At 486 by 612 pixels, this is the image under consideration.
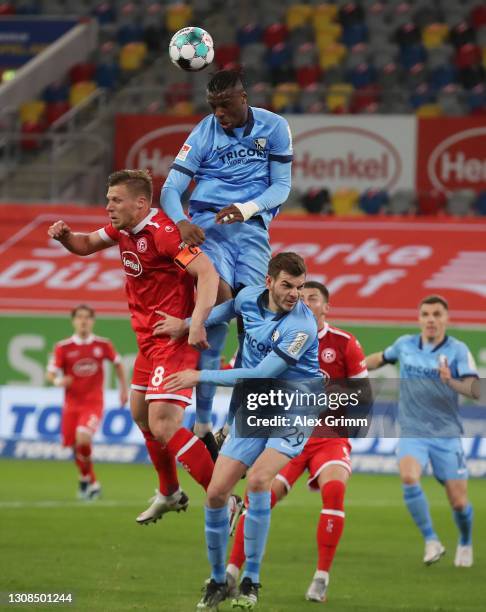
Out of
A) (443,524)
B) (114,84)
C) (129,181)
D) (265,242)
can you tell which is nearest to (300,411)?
(265,242)

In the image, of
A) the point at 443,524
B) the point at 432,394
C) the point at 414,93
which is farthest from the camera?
the point at 414,93

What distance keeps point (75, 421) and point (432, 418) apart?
6.03m

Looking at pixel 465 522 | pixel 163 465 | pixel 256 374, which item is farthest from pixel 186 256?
→ pixel 465 522

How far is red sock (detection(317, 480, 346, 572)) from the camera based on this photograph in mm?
9500

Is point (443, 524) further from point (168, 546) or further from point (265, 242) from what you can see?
point (265, 242)

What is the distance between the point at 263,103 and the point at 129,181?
14.0 metres

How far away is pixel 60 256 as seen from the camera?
21344mm

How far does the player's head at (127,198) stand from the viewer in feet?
27.1

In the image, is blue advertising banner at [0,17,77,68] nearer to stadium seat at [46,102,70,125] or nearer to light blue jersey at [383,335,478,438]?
stadium seat at [46,102,70,125]

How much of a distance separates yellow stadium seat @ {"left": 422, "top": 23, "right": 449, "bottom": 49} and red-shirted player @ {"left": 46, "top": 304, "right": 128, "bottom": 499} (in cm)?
967

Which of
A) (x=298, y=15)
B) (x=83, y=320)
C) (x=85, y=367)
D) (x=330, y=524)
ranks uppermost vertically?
(x=298, y=15)

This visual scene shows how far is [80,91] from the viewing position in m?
Answer: 24.3

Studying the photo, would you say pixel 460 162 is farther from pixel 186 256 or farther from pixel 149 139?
pixel 186 256

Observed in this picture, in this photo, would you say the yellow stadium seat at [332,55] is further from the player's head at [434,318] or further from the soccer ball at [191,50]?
the soccer ball at [191,50]
